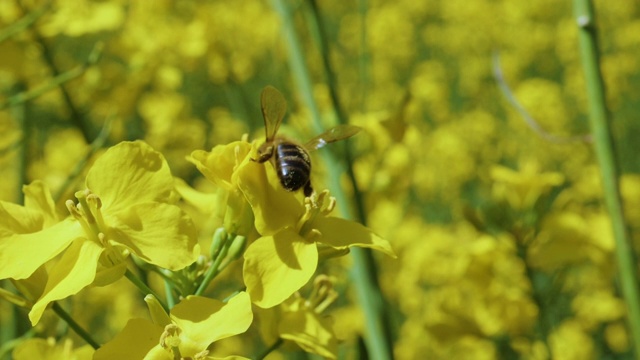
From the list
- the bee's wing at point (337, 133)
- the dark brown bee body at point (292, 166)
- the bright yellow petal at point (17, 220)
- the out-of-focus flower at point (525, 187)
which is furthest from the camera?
the out-of-focus flower at point (525, 187)

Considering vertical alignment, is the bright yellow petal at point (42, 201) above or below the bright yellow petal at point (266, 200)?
above

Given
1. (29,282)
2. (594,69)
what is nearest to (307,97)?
(594,69)

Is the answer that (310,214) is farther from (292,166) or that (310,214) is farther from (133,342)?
(133,342)

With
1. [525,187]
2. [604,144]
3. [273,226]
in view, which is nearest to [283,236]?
[273,226]

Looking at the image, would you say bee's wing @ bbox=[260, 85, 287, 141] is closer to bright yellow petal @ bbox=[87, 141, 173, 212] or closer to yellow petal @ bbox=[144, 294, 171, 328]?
bright yellow petal @ bbox=[87, 141, 173, 212]

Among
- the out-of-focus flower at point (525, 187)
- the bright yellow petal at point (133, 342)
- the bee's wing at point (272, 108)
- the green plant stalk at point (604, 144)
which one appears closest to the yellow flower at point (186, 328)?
the bright yellow petal at point (133, 342)

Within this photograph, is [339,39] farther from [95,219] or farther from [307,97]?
[95,219]

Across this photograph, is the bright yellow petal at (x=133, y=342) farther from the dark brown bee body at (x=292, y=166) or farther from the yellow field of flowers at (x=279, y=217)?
the dark brown bee body at (x=292, y=166)

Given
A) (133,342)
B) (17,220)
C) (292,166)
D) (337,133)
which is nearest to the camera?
(133,342)
